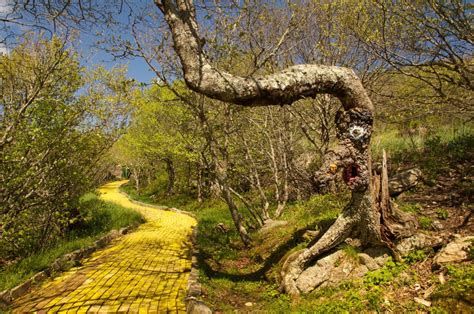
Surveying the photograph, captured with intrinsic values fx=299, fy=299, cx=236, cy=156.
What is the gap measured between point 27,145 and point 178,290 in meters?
5.15

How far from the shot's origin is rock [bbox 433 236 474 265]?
426cm

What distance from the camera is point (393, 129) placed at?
1975 centimetres

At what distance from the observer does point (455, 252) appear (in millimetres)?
4355

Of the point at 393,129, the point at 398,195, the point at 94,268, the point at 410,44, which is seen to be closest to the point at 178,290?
the point at 94,268

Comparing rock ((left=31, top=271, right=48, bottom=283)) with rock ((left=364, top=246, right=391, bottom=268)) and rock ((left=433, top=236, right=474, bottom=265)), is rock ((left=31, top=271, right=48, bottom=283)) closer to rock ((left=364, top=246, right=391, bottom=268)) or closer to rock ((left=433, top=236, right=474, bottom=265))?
rock ((left=364, top=246, right=391, bottom=268))

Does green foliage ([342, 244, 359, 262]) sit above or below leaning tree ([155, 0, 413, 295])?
below

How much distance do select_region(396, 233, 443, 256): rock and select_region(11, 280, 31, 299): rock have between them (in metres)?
7.56

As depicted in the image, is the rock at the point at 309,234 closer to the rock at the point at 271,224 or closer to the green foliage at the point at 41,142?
the rock at the point at 271,224

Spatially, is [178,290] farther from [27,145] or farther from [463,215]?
[463,215]

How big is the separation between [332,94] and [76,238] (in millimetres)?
10892

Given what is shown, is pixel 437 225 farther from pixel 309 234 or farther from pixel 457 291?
pixel 309 234

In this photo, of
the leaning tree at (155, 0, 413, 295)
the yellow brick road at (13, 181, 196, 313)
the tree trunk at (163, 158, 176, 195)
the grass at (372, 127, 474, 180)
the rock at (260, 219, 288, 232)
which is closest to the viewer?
the leaning tree at (155, 0, 413, 295)

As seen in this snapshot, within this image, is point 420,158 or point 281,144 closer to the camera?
point 420,158

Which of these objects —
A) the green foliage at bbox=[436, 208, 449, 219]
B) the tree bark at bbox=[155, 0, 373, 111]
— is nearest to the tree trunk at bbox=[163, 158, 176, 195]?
the tree bark at bbox=[155, 0, 373, 111]
